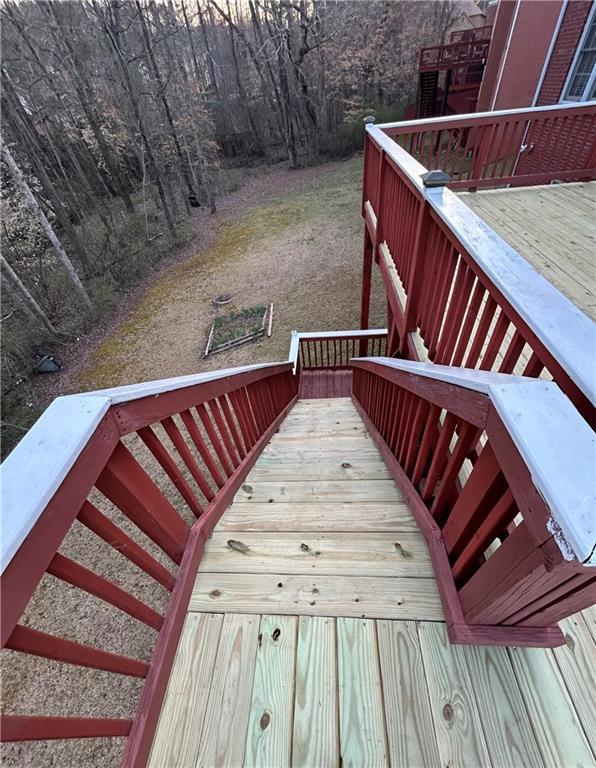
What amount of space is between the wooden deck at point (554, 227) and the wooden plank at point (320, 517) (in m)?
1.73

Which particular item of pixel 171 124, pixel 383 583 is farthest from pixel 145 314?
pixel 383 583

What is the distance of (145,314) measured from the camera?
10.1 meters

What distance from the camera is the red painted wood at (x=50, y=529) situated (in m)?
0.69

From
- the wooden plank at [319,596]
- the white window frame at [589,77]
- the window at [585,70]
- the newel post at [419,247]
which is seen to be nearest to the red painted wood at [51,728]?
the wooden plank at [319,596]

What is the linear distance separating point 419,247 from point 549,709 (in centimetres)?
215

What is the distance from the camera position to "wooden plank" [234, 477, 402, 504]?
2.10 m

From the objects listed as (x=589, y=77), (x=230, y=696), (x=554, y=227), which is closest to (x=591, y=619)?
(x=230, y=696)

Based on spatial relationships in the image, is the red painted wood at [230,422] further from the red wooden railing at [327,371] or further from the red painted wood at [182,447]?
the red wooden railing at [327,371]

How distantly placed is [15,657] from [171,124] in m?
16.5

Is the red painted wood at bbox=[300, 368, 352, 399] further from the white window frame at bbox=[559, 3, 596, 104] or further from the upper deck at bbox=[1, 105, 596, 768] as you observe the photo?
the white window frame at bbox=[559, 3, 596, 104]

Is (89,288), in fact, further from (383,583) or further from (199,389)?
(383,583)

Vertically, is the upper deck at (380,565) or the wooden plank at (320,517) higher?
the upper deck at (380,565)

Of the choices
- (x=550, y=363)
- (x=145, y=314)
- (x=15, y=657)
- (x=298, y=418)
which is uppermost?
(x=550, y=363)

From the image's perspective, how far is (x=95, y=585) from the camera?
1002 millimetres
